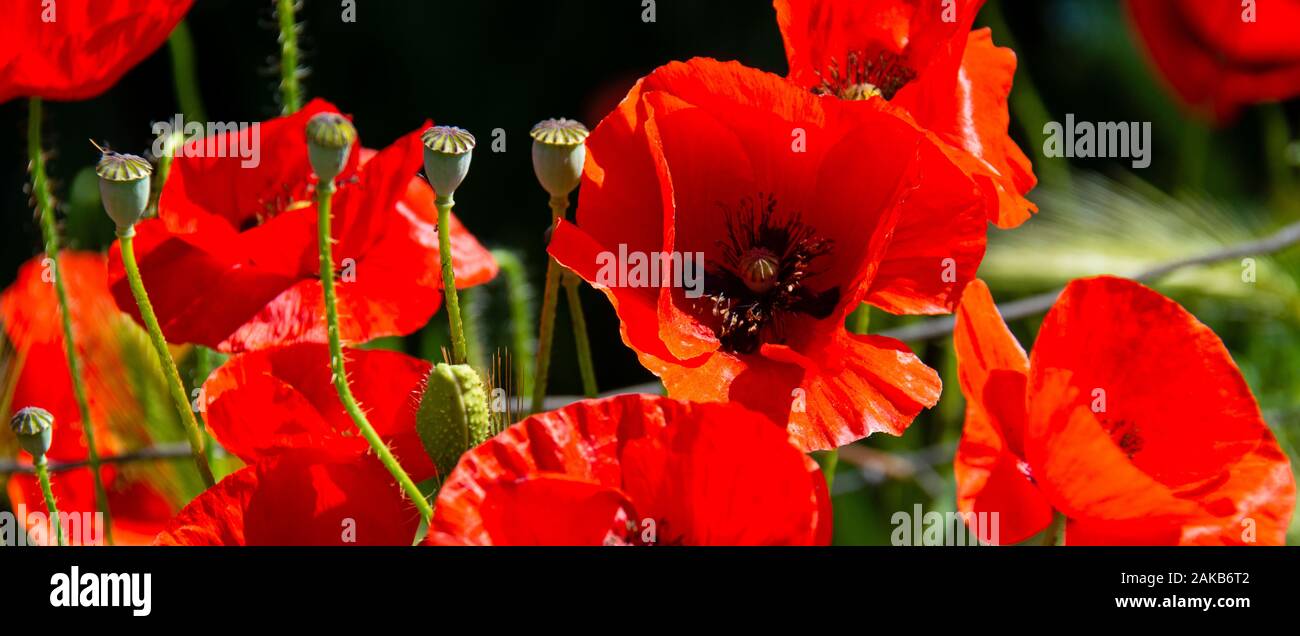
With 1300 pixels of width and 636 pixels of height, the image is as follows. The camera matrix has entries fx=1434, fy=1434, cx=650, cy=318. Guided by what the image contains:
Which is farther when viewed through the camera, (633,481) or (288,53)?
(288,53)

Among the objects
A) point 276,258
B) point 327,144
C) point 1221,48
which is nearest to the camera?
point 327,144

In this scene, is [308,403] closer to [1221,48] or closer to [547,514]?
[547,514]

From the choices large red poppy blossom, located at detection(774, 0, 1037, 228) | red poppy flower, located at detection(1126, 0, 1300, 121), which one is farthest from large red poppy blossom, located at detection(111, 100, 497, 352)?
red poppy flower, located at detection(1126, 0, 1300, 121)

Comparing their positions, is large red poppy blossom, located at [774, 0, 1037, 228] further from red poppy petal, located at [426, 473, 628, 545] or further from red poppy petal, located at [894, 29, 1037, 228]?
red poppy petal, located at [426, 473, 628, 545]

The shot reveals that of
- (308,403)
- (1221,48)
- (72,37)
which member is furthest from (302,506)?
(1221,48)

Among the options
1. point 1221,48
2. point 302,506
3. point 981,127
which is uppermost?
point 1221,48

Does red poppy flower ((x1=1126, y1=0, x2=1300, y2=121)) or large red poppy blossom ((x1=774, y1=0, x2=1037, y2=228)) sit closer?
large red poppy blossom ((x1=774, y1=0, x2=1037, y2=228))
